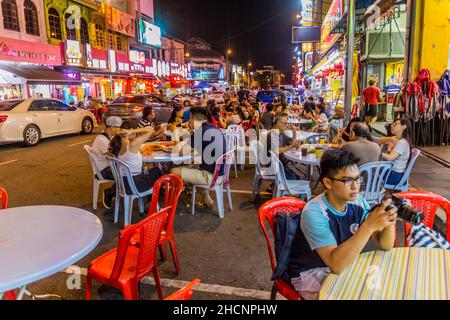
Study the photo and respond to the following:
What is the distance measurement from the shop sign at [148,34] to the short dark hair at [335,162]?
37185mm

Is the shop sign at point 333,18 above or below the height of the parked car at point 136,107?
above

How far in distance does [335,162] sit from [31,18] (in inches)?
979

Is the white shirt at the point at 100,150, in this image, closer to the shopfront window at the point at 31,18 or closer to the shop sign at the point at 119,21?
the shopfront window at the point at 31,18

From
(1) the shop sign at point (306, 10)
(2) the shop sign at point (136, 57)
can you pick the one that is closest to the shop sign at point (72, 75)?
(2) the shop sign at point (136, 57)

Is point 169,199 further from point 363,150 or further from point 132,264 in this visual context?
point 363,150

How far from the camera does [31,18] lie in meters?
22.2

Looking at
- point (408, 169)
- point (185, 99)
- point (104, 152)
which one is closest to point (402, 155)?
point (408, 169)

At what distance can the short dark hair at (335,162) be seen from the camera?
2264mm

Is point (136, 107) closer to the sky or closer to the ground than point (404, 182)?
closer to the sky

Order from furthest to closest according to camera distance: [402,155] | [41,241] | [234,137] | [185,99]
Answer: [185,99] < [234,137] < [402,155] < [41,241]

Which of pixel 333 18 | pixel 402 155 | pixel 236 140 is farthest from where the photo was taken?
pixel 333 18

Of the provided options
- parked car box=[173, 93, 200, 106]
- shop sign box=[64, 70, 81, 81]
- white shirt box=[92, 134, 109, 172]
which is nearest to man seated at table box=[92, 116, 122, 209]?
white shirt box=[92, 134, 109, 172]

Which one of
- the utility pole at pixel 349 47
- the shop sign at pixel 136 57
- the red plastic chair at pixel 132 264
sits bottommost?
the red plastic chair at pixel 132 264
